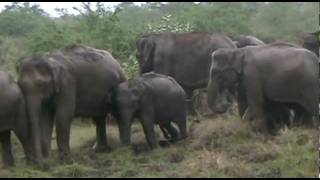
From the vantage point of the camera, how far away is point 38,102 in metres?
9.30

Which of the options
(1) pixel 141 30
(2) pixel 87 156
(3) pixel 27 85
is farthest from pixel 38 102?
(1) pixel 141 30

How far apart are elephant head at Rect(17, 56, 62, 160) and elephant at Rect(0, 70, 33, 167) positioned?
0.10m

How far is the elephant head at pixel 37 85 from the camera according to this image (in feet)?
30.2

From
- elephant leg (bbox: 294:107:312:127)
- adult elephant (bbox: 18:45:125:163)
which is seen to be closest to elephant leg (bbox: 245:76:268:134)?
elephant leg (bbox: 294:107:312:127)

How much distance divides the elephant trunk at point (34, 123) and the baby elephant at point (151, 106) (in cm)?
148

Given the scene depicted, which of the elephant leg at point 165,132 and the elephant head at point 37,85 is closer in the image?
the elephant head at point 37,85

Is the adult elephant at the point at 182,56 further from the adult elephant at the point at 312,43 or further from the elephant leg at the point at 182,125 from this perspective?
the elephant leg at the point at 182,125

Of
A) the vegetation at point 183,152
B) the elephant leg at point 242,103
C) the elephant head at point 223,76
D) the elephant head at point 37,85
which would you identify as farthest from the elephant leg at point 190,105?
the elephant head at point 37,85

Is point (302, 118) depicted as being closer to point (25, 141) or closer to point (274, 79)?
point (274, 79)

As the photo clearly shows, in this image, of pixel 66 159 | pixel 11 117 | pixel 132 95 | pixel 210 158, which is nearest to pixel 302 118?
pixel 132 95

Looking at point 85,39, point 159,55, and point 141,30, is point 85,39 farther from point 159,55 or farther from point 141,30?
point 159,55

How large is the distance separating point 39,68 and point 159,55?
412cm

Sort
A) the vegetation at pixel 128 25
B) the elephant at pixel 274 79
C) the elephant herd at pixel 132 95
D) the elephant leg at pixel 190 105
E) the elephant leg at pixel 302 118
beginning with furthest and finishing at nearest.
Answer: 1. the vegetation at pixel 128 25
2. the elephant leg at pixel 190 105
3. the elephant leg at pixel 302 118
4. the elephant at pixel 274 79
5. the elephant herd at pixel 132 95

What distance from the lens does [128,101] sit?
1037cm
